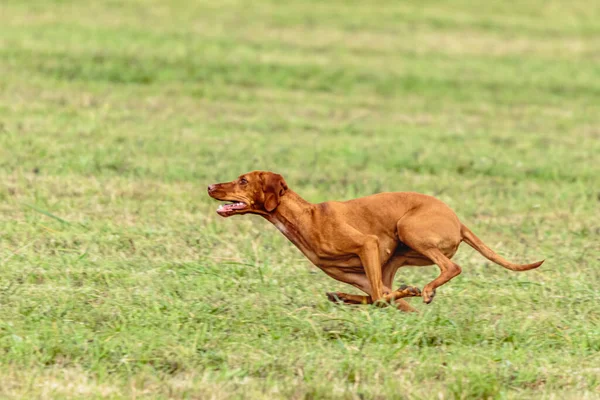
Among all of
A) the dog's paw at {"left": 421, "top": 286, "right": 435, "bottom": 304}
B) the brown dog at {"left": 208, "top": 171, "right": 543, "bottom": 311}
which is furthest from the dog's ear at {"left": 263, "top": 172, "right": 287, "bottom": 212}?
the dog's paw at {"left": 421, "top": 286, "right": 435, "bottom": 304}

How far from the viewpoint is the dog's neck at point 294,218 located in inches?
283

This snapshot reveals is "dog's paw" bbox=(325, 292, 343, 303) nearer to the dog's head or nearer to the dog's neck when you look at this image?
the dog's neck

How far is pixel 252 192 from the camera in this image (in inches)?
286

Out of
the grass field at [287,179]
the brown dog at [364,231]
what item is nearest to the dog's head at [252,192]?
the brown dog at [364,231]

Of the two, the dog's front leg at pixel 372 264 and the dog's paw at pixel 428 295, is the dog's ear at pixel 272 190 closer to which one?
the dog's front leg at pixel 372 264

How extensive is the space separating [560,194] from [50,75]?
8.29 metres

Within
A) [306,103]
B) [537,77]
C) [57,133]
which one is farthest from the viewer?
[537,77]

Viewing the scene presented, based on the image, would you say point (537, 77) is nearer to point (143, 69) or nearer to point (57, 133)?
point (143, 69)

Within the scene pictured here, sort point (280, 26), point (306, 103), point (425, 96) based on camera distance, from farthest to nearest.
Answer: point (280, 26), point (425, 96), point (306, 103)

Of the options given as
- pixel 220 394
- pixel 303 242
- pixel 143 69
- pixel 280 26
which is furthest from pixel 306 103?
pixel 220 394

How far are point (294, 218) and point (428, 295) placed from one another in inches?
38.9

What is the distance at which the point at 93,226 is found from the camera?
9.20 meters

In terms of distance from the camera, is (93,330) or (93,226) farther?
(93,226)

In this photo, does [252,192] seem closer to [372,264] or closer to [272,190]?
[272,190]
